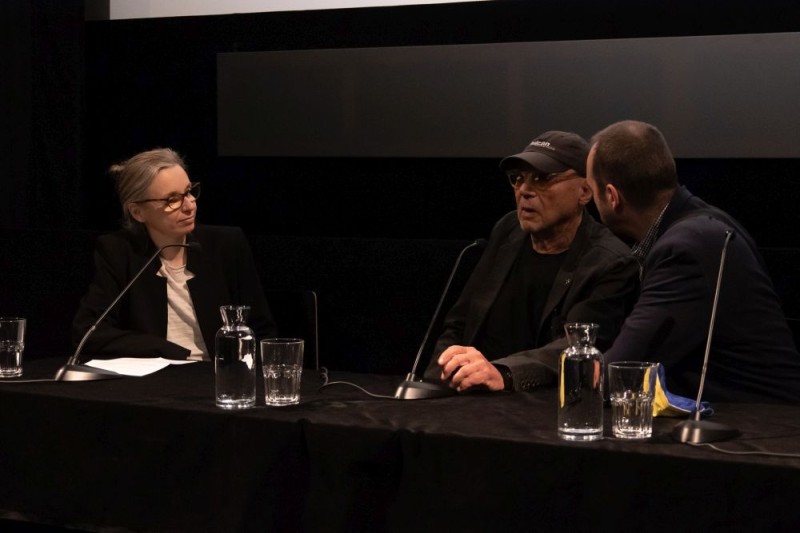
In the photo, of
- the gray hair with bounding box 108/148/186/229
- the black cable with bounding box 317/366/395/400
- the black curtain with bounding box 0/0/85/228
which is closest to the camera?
the black cable with bounding box 317/366/395/400

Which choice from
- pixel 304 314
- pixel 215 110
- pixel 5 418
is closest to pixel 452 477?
pixel 5 418

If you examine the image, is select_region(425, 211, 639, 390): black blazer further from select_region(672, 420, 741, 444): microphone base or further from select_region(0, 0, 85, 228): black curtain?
select_region(0, 0, 85, 228): black curtain

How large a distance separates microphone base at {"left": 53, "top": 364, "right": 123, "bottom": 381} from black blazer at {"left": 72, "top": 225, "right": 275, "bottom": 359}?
47 cm

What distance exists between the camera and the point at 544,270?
304 cm

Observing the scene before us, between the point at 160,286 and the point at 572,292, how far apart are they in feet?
3.81

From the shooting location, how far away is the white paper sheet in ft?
8.65

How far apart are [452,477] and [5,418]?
38.6 inches

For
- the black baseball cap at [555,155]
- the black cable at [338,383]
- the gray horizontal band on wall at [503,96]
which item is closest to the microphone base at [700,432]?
the black cable at [338,383]

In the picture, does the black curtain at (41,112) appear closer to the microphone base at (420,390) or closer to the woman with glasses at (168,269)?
the woman with glasses at (168,269)

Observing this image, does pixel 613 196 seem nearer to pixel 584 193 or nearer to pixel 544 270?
pixel 584 193

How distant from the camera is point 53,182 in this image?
15.6 feet

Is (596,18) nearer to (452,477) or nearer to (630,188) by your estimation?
(630,188)

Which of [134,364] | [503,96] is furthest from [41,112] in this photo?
[134,364]

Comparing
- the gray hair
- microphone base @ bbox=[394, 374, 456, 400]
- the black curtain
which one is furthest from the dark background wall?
microphone base @ bbox=[394, 374, 456, 400]
